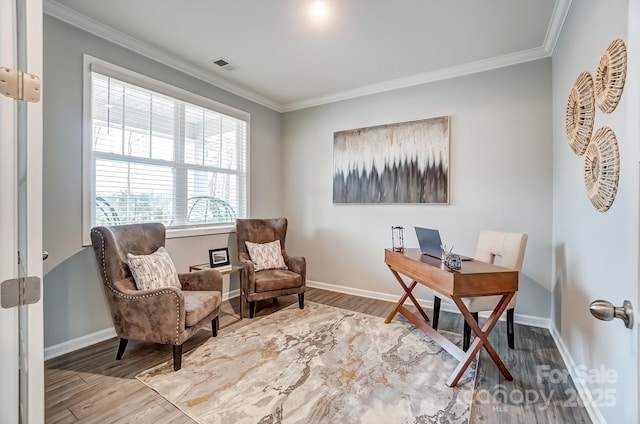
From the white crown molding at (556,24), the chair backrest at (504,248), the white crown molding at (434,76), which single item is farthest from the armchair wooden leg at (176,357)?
the white crown molding at (556,24)

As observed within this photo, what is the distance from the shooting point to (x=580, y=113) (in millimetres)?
1981

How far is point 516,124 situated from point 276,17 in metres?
2.57

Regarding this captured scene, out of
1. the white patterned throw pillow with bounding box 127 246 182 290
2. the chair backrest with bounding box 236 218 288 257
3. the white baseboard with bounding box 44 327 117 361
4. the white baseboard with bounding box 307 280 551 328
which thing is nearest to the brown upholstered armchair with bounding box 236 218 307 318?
the chair backrest with bounding box 236 218 288 257

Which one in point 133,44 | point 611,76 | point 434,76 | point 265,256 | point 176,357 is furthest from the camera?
point 265,256

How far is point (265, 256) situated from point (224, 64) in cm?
225

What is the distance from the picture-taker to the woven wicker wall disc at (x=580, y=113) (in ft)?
6.01

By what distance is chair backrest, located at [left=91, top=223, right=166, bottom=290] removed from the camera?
228cm

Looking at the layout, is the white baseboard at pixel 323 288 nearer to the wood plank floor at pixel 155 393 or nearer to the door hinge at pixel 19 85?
the wood plank floor at pixel 155 393

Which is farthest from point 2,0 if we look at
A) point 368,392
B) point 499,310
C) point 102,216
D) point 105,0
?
point 499,310

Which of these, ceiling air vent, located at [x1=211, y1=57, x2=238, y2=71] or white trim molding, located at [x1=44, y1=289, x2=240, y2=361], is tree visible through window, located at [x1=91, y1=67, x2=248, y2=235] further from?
white trim molding, located at [x1=44, y1=289, x2=240, y2=361]

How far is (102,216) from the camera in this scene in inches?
107

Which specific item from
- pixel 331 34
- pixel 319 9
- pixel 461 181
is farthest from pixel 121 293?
pixel 461 181

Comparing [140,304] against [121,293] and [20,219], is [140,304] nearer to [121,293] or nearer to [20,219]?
[121,293]

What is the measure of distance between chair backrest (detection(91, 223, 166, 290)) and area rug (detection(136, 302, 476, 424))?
787 millimetres
